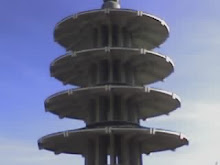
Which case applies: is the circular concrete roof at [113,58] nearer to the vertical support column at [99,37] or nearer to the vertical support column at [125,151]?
the vertical support column at [99,37]

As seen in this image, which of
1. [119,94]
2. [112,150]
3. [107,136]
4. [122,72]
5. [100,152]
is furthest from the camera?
[122,72]

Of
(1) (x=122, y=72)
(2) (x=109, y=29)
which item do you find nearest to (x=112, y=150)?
(1) (x=122, y=72)

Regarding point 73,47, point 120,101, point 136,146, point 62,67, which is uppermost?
point 73,47

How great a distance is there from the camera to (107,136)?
52938 millimetres

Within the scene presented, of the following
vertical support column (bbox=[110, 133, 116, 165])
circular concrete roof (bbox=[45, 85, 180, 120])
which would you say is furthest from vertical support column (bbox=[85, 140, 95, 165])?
circular concrete roof (bbox=[45, 85, 180, 120])

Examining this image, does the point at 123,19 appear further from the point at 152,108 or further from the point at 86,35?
the point at 152,108

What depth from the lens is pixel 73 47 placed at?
64.8m

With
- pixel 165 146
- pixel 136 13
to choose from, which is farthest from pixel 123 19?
pixel 165 146

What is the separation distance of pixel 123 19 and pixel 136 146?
616 inches

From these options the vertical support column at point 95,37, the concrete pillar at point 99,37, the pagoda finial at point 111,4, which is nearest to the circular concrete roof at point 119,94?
the concrete pillar at point 99,37

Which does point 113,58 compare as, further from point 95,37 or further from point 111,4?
point 111,4

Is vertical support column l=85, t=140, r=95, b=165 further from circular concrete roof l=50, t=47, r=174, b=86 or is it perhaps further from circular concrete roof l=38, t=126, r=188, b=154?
circular concrete roof l=50, t=47, r=174, b=86

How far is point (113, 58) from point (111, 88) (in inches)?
239

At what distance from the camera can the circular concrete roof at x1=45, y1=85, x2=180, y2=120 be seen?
51.9m
